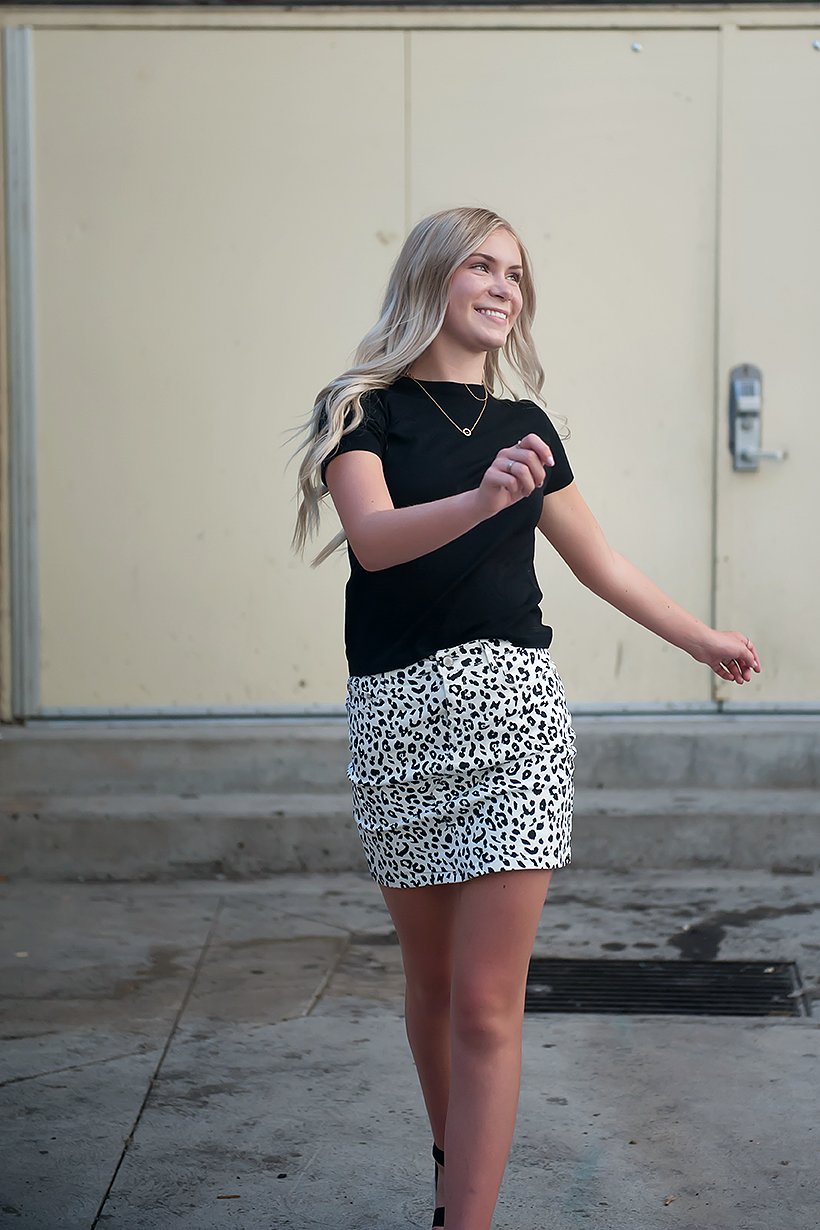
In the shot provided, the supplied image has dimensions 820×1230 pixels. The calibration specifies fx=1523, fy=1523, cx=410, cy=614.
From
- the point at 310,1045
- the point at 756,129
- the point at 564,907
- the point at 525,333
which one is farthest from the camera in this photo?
the point at 756,129

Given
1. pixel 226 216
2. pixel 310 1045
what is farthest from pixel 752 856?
pixel 226 216

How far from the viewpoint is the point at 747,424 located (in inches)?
246

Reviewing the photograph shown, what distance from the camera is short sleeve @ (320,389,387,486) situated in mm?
2690

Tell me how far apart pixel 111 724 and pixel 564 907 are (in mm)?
2163

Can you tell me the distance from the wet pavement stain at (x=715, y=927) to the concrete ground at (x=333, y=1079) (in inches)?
0.5

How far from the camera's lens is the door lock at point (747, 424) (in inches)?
245

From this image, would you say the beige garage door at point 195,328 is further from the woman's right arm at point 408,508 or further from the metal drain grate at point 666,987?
the woman's right arm at point 408,508

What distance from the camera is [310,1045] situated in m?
4.03

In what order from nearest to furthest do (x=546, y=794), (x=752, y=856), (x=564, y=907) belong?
(x=546, y=794)
(x=564, y=907)
(x=752, y=856)

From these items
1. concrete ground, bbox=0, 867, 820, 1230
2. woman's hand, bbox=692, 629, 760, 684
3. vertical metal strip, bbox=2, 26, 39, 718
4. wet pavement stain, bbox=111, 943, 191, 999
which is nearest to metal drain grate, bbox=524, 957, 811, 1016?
concrete ground, bbox=0, 867, 820, 1230

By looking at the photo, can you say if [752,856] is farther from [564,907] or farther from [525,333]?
[525,333]

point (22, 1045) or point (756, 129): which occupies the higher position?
point (756, 129)

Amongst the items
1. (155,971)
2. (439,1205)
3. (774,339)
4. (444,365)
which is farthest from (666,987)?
(774,339)

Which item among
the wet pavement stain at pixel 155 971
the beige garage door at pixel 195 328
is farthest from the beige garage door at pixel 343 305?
the wet pavement stain at pixel 155 971
